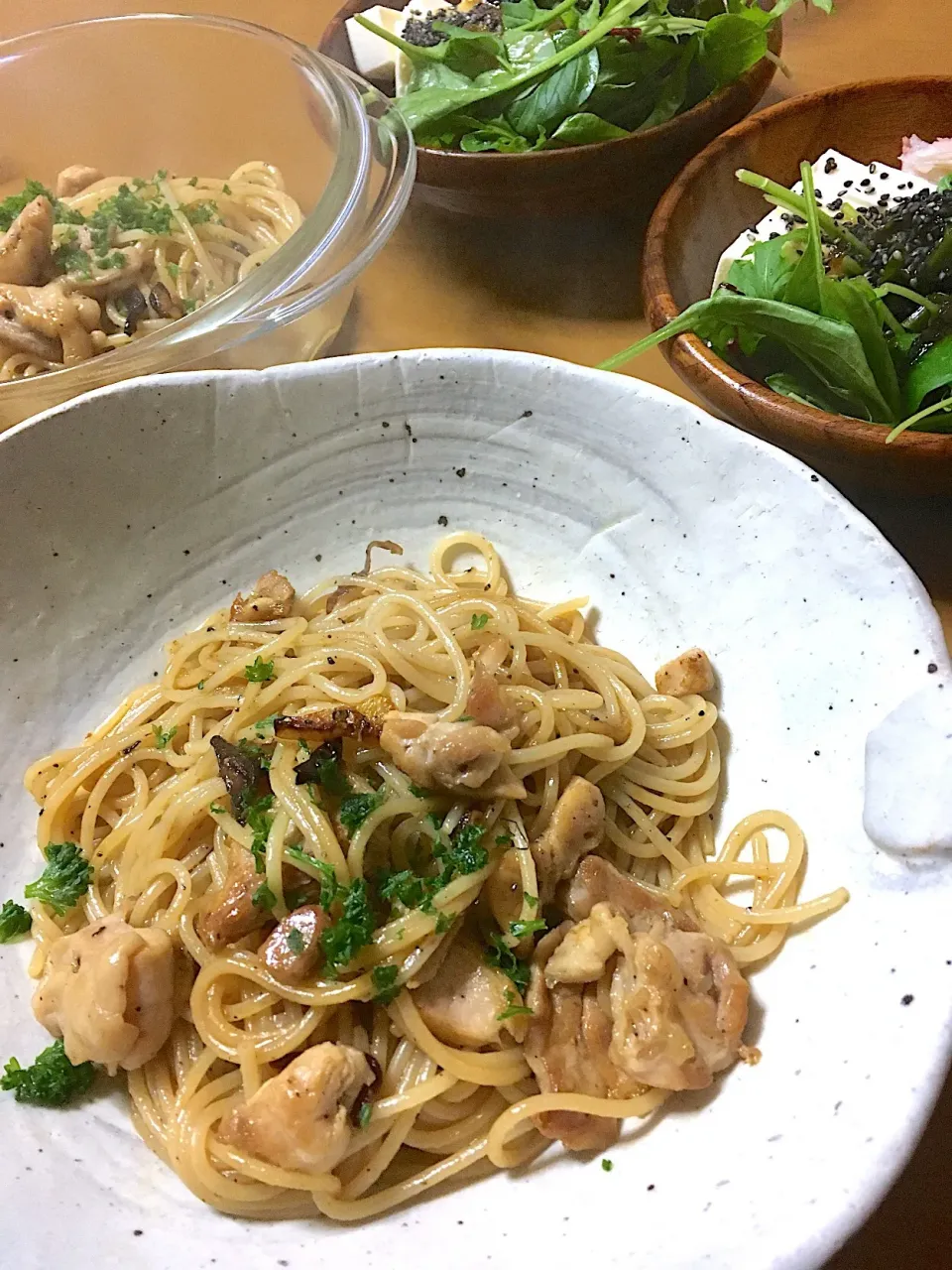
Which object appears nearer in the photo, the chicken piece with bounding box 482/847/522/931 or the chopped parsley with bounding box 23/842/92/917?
the chicken piece with bounding box 482/847/522/931

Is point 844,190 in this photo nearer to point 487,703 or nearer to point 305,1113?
point 487,703

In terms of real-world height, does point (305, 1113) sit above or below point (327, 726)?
below

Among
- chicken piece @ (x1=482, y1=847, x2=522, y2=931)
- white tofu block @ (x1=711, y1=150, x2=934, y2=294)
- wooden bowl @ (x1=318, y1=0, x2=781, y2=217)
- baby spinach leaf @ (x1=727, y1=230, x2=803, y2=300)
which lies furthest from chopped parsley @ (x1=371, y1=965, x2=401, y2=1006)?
wooden bowl @ (x1=318, y1=0, x2=781, y2=217)

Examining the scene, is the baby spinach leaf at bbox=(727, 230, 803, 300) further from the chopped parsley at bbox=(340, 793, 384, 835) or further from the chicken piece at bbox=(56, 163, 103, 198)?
the chicken piece at bbox=(56, 163, 103, 198)

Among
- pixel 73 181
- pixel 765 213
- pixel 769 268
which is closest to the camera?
pixel 769 268

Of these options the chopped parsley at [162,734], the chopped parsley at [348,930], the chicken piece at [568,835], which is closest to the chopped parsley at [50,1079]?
the chopped parsley at [348,930]

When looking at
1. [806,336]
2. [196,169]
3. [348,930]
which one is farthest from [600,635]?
[196,169]
